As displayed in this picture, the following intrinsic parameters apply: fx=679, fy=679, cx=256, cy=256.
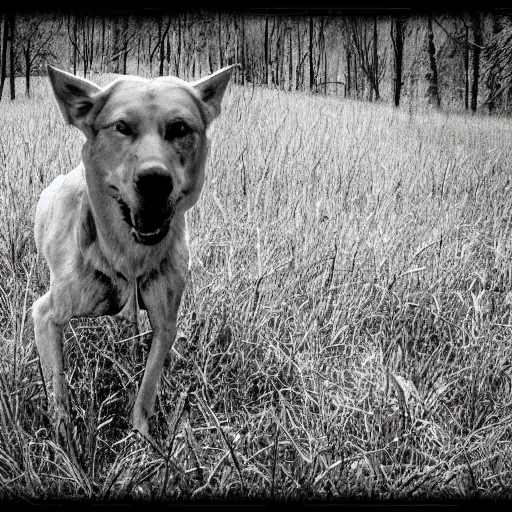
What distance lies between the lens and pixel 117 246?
1.46m

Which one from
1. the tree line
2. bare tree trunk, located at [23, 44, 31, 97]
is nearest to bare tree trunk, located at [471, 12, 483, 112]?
the tree line

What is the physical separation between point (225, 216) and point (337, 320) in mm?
375

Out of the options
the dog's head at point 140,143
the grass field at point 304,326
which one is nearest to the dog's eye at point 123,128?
the dog's head at point 140,143

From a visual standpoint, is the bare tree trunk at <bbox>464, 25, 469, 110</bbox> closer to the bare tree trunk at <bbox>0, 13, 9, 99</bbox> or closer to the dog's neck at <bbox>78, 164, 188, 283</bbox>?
the dog's neck at <bbox>78, 164, 188, 283</bbox>

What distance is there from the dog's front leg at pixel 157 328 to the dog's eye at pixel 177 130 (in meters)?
0.32

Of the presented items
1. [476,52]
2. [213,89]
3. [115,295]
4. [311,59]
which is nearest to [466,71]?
[476,52]

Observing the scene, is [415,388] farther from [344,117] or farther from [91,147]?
[91,147]

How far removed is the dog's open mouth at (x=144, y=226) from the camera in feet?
4.47

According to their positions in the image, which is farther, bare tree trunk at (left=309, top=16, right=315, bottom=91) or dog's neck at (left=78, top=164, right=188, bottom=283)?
bare tree trunk at (left=309, top=16, right=315, bottom=91)

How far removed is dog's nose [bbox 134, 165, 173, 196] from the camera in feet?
4.24

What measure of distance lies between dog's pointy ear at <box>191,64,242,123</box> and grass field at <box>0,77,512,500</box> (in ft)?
0.28

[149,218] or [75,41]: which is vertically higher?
[75,41]

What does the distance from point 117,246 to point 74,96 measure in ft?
1.06

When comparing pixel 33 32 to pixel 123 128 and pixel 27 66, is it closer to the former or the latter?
pixel 27 66
